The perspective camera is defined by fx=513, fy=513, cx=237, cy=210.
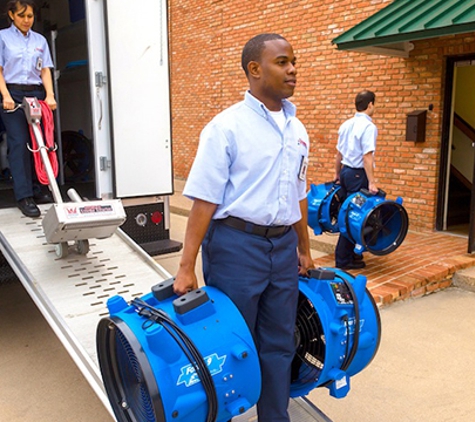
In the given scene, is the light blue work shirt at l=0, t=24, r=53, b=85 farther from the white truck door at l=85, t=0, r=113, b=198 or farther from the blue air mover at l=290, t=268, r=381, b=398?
the blue air mover at l=290, t=268, r=381, b=398

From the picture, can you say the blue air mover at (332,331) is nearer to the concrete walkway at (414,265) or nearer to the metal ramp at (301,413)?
the metal ramp at (301,413)

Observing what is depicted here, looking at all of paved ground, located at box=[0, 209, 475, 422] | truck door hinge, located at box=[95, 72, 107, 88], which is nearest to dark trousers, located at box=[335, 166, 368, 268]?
paved ground, located at box=[0, 209, 475, 422]

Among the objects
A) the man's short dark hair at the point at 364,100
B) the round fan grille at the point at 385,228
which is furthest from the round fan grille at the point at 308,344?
the man's short dark hair at the point at 364,100

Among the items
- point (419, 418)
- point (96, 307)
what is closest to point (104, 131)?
point (96, 307)

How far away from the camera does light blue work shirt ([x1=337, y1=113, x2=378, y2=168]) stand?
508 cm

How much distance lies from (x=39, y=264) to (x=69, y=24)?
3.93 metres

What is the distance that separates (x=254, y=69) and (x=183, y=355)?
1.16 meters

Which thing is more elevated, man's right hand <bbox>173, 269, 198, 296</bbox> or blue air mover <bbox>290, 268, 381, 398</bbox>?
man's right hand <bbox>173, 269, 198, 296</bbox>

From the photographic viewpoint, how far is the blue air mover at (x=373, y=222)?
497 cm

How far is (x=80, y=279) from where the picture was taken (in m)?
3.54

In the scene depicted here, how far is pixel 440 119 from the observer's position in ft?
21.5

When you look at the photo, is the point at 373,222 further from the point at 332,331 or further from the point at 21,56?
the point at 21,56

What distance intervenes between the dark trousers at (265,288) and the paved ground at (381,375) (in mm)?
1017

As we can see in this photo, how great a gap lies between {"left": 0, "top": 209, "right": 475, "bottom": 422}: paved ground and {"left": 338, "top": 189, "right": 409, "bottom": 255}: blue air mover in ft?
2.37
